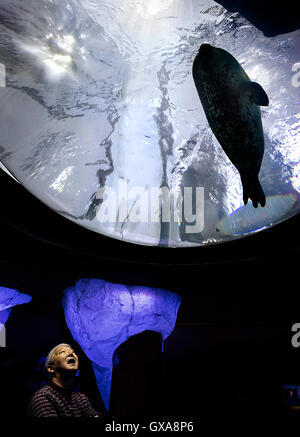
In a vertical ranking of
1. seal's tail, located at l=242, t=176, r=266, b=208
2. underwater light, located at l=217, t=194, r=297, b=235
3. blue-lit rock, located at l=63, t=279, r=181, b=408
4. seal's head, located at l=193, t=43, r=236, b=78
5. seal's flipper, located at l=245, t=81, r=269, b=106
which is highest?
seal's head, located at l=193, t=43, r=236, b=78

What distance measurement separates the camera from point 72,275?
2645 millimetres

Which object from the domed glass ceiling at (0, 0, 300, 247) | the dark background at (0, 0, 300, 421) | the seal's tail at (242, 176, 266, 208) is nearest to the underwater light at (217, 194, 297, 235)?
the domed glass ceiling at (0, 0, 300, 247)

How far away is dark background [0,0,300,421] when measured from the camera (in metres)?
1.82

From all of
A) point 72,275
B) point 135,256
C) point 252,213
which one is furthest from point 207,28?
point 72,275

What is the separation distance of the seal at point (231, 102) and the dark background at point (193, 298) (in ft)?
1.34

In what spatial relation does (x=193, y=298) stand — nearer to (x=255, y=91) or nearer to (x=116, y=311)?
(x=116, y=311)

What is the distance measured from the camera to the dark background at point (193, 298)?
1.82m

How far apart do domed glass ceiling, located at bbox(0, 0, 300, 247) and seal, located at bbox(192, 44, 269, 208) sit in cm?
43

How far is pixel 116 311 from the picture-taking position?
2.65 metres

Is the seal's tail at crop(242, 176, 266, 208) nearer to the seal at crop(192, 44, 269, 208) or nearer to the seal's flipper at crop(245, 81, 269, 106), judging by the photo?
the seal at crop(192, 44, 269, 208)

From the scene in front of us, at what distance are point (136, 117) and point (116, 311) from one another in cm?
217

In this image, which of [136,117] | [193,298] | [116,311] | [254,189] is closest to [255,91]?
[254,189]

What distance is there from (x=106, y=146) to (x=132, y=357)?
225cm
